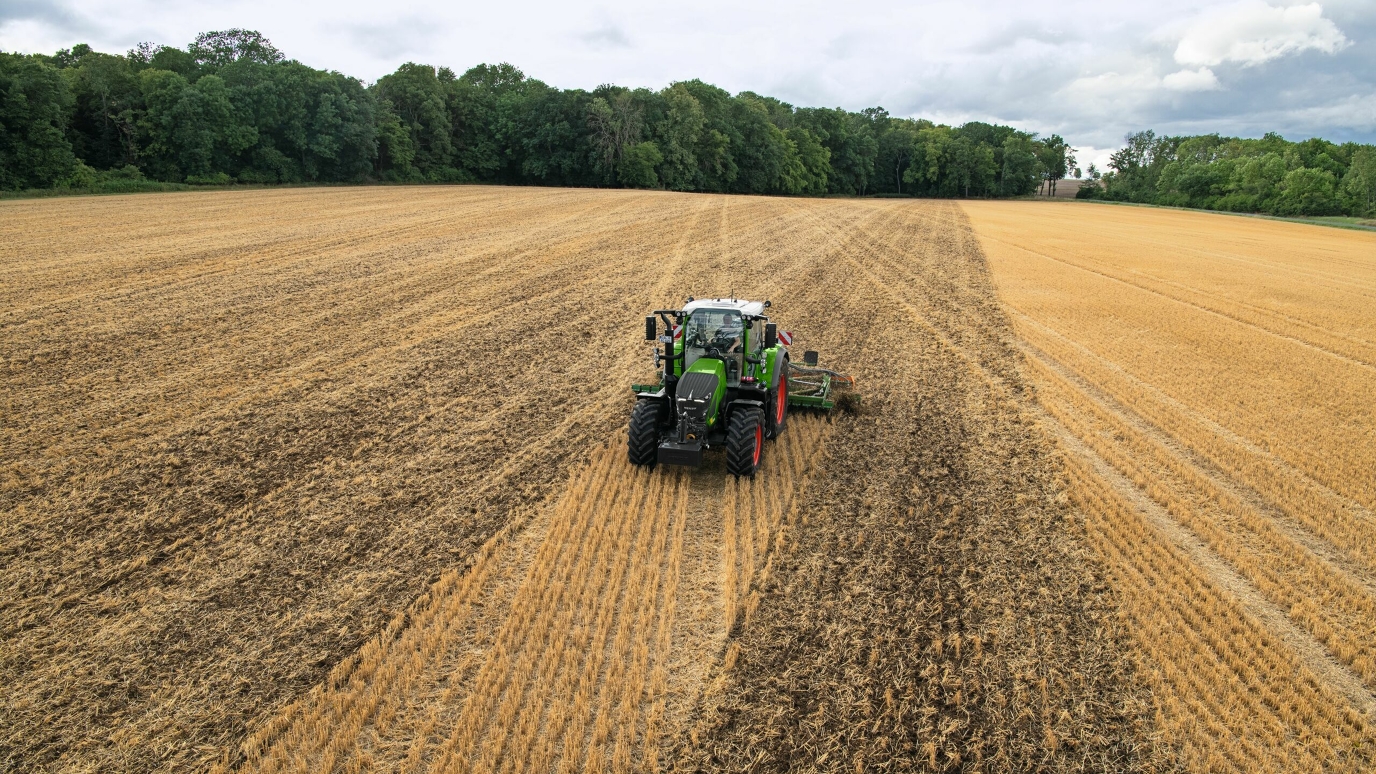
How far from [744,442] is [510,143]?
69961 mm

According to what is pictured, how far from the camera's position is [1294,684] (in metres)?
6.20

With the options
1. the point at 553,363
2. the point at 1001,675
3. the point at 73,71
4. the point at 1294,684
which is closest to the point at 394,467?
the point at 553,363

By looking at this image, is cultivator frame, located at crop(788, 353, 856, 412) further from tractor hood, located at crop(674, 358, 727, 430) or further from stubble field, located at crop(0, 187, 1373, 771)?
tractor hood, located at crop(674, 358, 727, 430)

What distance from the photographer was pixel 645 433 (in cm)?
950

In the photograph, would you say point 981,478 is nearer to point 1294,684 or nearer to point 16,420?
point 1294,684

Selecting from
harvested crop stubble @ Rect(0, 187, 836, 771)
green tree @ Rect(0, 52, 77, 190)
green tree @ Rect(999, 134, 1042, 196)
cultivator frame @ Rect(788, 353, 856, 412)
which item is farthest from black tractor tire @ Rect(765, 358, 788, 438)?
green tree @ Rect(999, 134, 1042, 196)

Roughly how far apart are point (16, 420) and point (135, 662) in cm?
765

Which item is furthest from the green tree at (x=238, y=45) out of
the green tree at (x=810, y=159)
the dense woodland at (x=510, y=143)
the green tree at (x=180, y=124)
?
the green tree at (x=810, y=159)

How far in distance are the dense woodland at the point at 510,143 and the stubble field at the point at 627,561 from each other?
125 ft

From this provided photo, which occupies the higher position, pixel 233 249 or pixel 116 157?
pixel 116 157

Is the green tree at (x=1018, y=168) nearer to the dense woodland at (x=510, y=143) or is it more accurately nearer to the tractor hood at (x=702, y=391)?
the dense woodland at (x=510, y=143)

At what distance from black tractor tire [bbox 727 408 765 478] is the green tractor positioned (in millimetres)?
12

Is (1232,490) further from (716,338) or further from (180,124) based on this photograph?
(180,124)

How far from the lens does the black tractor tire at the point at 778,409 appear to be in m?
10.5
